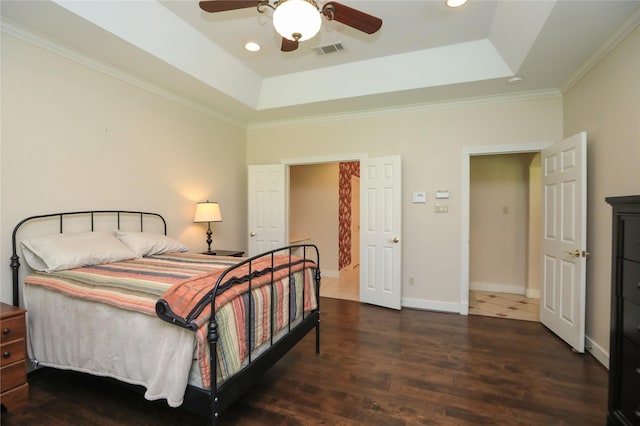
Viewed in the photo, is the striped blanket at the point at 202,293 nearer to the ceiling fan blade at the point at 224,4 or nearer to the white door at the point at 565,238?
the ceiling fan blade at the point at 224,4

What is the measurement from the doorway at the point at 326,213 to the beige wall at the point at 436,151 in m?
1.80

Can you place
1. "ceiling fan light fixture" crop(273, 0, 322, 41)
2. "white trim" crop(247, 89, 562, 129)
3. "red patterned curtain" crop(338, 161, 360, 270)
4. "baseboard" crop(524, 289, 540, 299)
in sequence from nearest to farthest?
1. "ceiling fan light fixture" crop(273, 0, 322, 41)
2. "white trim" crop(247, 89, 562, 129)
3. "baseboard" crop(524, 289, 540, 299)
4. "red patterned curtain" crop(338, 161, 360, 270)

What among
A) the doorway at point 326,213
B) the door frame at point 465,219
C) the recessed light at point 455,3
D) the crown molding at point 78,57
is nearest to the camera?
the crown molding at point 78,57

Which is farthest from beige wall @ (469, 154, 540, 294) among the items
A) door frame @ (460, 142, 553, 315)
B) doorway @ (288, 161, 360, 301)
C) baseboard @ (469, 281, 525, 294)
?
doorway @ (288, 161, 360, 301)

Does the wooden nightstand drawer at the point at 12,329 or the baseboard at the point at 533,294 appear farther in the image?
the baseboard at the point at 533,294

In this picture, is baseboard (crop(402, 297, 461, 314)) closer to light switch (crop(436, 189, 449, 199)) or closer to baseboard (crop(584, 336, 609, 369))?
baseboard (crop(584, 336, 609, 369))

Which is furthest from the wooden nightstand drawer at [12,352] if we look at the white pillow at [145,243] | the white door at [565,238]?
the white door at [565,238]

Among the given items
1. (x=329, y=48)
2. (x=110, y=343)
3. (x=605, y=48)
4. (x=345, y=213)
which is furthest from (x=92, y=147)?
(x=605, y=48)

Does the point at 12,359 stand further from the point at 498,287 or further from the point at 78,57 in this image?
the point at 498,287

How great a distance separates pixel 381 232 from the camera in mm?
4188

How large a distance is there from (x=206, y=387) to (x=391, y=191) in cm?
320

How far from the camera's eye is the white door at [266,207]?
15.6ft

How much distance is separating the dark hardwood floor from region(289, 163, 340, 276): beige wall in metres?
3.03

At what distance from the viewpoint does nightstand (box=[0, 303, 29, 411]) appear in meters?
1.85
